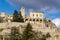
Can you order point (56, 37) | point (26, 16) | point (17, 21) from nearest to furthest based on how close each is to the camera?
point (56, 37) → point (17, 21) → point (26, 16)

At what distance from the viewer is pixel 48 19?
11431cm

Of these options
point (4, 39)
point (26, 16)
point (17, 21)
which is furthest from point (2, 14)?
point (4, 39)

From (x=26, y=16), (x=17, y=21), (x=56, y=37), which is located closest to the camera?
(x=56, y=37)

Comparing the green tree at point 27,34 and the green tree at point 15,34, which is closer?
the green tree at point 27,34

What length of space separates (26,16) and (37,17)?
16.4ft

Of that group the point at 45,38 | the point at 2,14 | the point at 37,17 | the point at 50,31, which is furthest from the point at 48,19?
the point at 45,38

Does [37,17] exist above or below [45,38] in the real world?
above

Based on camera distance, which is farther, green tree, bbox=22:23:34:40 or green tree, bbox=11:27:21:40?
green tree, bbox=11:27:21:40

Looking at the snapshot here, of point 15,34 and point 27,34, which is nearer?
point 27,34

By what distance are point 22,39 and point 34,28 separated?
10664mm

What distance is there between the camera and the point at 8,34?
265 feet

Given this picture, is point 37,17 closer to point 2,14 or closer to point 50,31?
point 2,14

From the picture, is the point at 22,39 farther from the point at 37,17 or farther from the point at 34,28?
the point at 37,17

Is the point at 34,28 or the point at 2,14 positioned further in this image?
the point at 2,14
